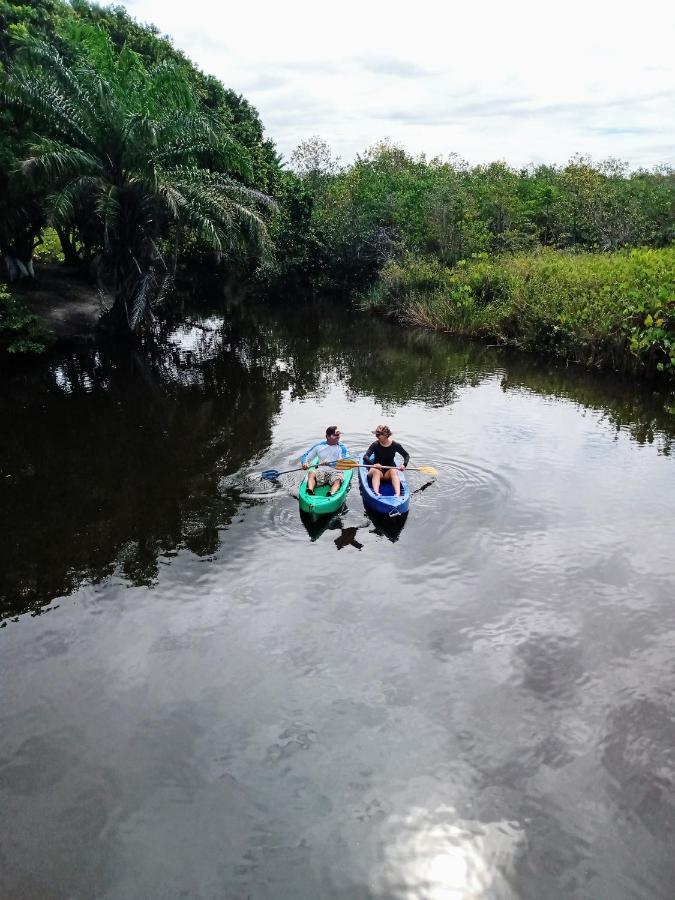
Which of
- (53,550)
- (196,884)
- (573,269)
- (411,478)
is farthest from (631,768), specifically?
(573,269)

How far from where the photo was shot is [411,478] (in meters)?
13.0

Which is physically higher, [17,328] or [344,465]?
[17,328]

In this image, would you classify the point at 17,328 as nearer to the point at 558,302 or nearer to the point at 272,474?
the point at 272,474

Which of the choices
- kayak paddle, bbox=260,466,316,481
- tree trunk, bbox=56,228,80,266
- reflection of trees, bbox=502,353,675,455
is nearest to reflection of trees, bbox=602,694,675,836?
kayak paddle, bbox=260,466,316,481

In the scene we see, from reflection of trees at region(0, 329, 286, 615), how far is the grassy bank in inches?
369

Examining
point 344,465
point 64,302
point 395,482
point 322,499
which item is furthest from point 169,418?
point 64,302

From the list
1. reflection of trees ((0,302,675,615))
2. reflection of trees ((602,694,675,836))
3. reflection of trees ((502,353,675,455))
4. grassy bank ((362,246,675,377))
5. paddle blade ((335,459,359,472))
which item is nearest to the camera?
reflection of trees ((602,694,675,836))

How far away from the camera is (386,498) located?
11.1 m

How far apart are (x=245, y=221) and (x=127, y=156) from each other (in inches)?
182

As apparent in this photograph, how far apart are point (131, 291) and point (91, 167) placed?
4560 mm

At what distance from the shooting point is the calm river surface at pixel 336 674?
548cm

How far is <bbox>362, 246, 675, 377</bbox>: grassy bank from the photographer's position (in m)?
19.5

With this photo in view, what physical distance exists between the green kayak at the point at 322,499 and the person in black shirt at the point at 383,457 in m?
0.51

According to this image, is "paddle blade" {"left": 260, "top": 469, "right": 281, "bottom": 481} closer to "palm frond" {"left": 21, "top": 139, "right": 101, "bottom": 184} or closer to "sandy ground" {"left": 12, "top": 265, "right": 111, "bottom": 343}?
"palm frond" {"left": 21, "top": 139, "right": 101, "bottom": 184}
